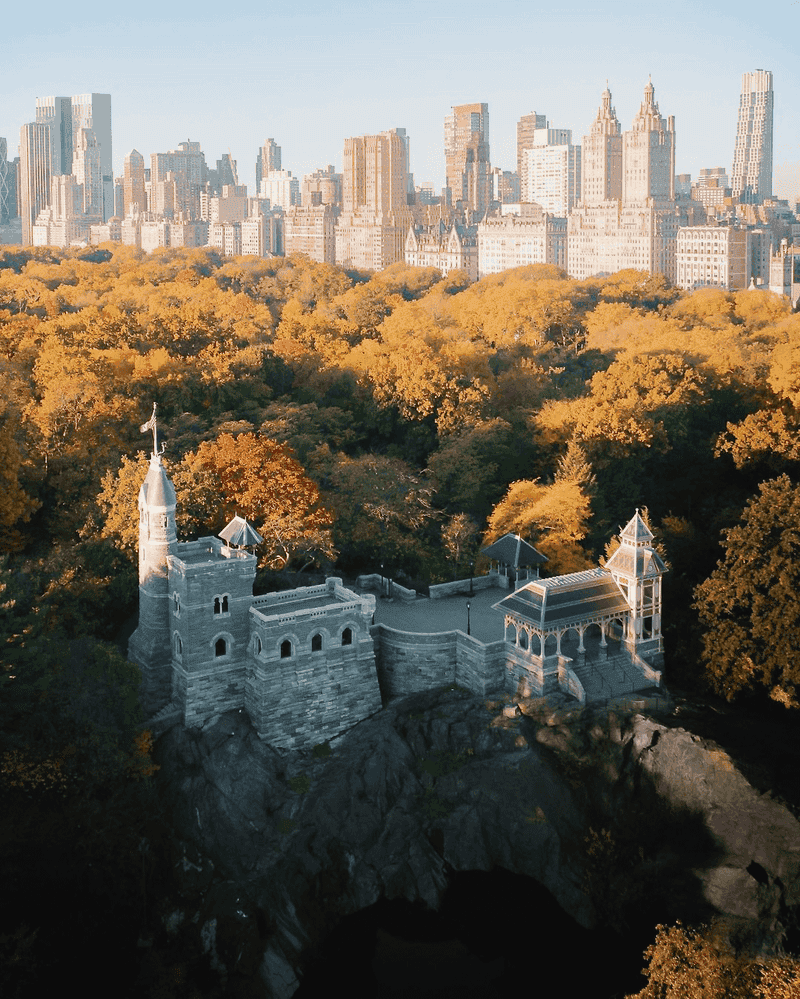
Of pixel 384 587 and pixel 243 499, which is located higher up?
pixel 243 499

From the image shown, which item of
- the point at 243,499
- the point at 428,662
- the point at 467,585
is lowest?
the point at 428,662

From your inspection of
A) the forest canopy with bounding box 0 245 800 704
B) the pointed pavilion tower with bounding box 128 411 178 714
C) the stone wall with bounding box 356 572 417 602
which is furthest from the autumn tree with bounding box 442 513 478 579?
the pointed pavilion tower with bounding box 128 411 178 714

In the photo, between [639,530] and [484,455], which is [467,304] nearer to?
[484,455]

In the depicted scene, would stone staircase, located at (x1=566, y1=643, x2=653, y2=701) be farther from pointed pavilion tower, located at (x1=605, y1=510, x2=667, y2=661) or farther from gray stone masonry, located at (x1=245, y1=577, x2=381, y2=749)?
gray stone masonry, located at (x1=245, y1=577, x2=381, y2=749)

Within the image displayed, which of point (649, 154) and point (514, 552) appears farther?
point (649, 154)

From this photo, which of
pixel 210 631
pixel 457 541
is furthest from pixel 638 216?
pixel 210 631

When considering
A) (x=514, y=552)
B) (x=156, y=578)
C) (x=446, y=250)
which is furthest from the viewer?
(x=446, y=250)

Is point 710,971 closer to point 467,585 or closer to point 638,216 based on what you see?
point 467,585

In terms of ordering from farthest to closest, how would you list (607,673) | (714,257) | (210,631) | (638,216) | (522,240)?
1. (522,240)
2. (638,216)
3. (714,257)
4. (607,673)
5. (210,631)
